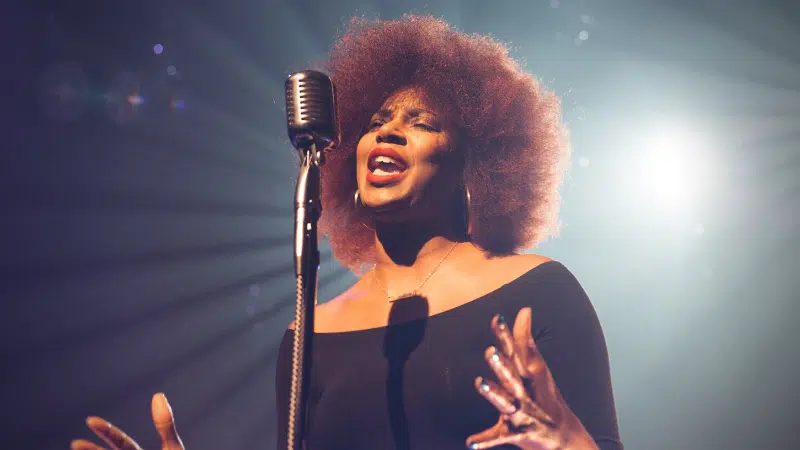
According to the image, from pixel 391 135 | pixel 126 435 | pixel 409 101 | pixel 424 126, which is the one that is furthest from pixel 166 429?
pixel 409 101

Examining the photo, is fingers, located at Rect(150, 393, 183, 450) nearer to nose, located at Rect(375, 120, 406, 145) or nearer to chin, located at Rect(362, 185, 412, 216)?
chin, located at Rect(362, 185, 412, 216)

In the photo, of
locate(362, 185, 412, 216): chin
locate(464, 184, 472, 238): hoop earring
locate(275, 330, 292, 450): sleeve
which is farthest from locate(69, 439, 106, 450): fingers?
locate(464, 184, 472, 238): hoop earring

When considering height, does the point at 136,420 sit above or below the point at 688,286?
below

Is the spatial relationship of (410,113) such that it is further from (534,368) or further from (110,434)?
(110,434)

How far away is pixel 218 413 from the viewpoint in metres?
2.79

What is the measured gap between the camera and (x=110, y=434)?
46.7 inches

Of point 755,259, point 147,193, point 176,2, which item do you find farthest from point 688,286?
point 176,2

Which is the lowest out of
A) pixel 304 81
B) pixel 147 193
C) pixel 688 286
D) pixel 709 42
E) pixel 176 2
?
pixel 688 286

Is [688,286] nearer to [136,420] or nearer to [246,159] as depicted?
[246,159]

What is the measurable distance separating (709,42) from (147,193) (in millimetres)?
2846

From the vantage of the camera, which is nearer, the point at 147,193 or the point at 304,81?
the point at 304,81

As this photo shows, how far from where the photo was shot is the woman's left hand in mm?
1090

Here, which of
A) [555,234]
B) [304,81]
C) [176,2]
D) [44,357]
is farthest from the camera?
[176,2]

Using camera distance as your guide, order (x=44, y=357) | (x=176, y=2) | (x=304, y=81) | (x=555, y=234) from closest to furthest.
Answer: (x=304, y=81) < (x=555, y=234) < (x=44, y=357) < (x=176, y=2)
